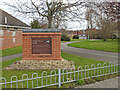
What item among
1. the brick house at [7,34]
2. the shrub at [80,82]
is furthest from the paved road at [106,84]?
the brick house at [7,34]

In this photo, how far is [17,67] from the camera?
6.79 m

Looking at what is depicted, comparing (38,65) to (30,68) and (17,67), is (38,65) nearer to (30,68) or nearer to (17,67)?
(30,68)

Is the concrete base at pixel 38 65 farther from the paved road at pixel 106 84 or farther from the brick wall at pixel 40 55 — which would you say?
the paved road at pixel 106 84

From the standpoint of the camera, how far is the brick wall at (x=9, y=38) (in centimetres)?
1789

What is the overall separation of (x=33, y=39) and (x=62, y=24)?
5.36 metres

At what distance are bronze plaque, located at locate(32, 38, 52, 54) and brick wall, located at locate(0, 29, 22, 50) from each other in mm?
12007

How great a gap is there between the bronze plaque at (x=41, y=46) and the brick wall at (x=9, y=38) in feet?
39.4

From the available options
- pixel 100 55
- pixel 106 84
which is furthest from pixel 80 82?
pixel 100 55

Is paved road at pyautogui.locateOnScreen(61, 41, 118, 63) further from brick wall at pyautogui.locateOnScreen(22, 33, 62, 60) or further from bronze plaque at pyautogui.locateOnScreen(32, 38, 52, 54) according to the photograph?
bronze plaque at pyautogui.locateOnScreen(32, 38, 52, 54)

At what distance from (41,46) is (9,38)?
46.9ft

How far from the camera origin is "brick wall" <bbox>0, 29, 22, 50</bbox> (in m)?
17.9

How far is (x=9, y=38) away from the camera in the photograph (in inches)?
779

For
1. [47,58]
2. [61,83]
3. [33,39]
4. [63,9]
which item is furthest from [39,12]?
[61,83]

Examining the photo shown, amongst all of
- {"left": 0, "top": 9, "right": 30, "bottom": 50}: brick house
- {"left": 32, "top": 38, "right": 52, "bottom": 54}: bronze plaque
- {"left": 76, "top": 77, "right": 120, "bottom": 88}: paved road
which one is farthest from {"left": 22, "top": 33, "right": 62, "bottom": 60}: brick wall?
{"left": 0, "top": 9, "right": 30, "bottom": 50}: brick house
